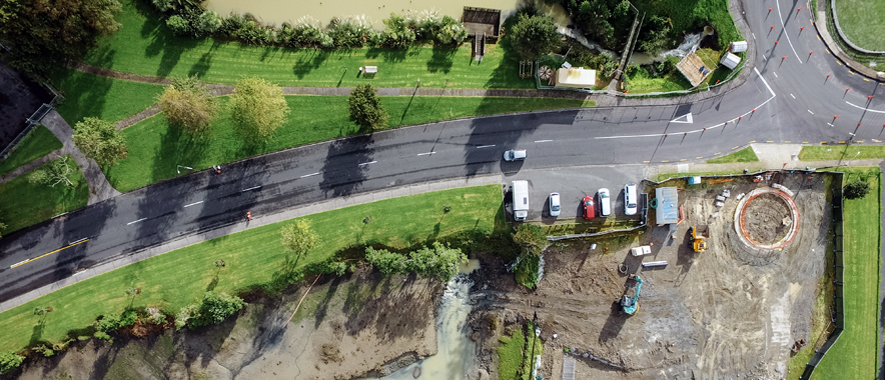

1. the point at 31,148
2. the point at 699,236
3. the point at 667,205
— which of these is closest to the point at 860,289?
the point at 699,236

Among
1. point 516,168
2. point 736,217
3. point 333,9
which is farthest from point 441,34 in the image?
point 736,217

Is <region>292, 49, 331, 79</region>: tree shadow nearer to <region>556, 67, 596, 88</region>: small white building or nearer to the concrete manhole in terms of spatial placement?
<region>556, 67, 596, 88</region>: small white building

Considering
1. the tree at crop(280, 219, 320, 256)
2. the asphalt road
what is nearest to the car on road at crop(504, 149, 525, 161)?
the asphalt road

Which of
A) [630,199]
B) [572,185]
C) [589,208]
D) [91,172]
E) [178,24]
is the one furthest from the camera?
[572,185]

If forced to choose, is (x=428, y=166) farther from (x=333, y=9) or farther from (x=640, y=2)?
(x=640, y=2)

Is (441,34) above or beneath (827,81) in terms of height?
above

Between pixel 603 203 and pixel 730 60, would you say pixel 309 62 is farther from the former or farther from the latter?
pixel 730 60
